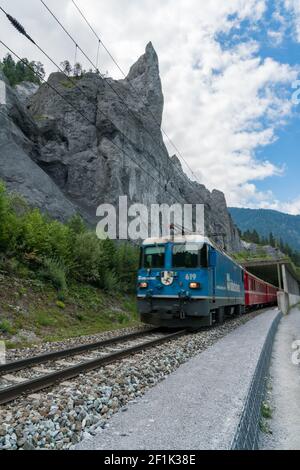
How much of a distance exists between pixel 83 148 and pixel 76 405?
4663cm

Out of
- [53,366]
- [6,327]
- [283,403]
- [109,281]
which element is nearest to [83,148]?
[109,281]

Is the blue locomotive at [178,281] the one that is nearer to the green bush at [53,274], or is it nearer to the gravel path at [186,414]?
the green bush at [53,274]

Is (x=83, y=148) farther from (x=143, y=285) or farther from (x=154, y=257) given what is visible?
(x=143, y=285)

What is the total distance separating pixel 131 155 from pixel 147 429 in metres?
49.4

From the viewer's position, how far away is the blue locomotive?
42.9ft

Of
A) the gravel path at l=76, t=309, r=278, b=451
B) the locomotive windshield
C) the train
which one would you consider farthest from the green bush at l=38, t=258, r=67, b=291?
the gravel path at l=76, t=309, r=278, b=451

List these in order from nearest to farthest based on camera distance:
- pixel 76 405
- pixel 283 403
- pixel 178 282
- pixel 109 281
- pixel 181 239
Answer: pixel 76 405 → pixel 283 403 → pixel 178 282 → pixel 181 239 → pixel 109 281

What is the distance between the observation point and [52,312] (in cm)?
1404

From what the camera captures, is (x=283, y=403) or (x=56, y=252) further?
(x=56, y=252)

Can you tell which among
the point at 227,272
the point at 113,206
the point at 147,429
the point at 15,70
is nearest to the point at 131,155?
the point at 113,206

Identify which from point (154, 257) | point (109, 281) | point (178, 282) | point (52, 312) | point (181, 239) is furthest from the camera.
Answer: point (109, 281)

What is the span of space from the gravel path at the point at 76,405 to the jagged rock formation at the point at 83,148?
26.8 m

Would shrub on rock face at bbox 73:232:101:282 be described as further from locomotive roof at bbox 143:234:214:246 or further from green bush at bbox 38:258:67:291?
locomotive roof at bbox 143:234:214:246

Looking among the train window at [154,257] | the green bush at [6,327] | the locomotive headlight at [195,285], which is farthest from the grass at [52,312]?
the locomotive headlight at [195,285]
